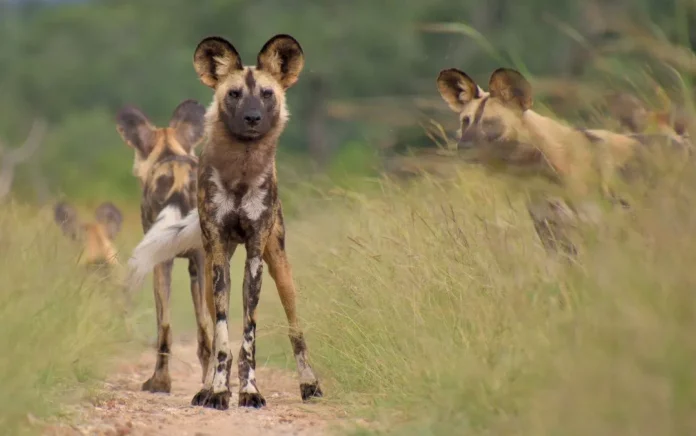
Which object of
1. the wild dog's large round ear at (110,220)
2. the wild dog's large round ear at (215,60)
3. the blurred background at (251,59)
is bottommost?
the wild dog's large round ear at (215,60)

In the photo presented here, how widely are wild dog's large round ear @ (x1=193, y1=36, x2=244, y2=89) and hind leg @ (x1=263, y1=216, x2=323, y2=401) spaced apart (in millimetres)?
645

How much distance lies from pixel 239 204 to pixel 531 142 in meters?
1.22

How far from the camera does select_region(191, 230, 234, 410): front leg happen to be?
515cm

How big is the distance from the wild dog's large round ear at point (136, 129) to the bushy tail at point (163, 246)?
4.84 ft

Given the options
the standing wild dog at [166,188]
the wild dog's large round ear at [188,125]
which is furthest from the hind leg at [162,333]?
the wild dog's large round ear at [188,125]

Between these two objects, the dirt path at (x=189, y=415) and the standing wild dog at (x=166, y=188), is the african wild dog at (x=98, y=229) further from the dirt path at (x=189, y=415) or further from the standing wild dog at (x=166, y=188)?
the dirt path at (x=189, y=415)

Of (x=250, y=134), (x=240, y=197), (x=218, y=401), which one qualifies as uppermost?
(x=250, y=134)

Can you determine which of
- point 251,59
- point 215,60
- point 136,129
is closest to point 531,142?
point 215,60

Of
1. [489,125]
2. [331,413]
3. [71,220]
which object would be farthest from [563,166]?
[71,220]

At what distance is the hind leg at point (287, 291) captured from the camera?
5.44 metres

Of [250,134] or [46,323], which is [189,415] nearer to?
[46,323]

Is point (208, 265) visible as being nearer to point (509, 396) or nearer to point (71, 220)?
point (509, 396)

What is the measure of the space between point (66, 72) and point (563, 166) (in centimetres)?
2898

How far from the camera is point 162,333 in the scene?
243 inches
